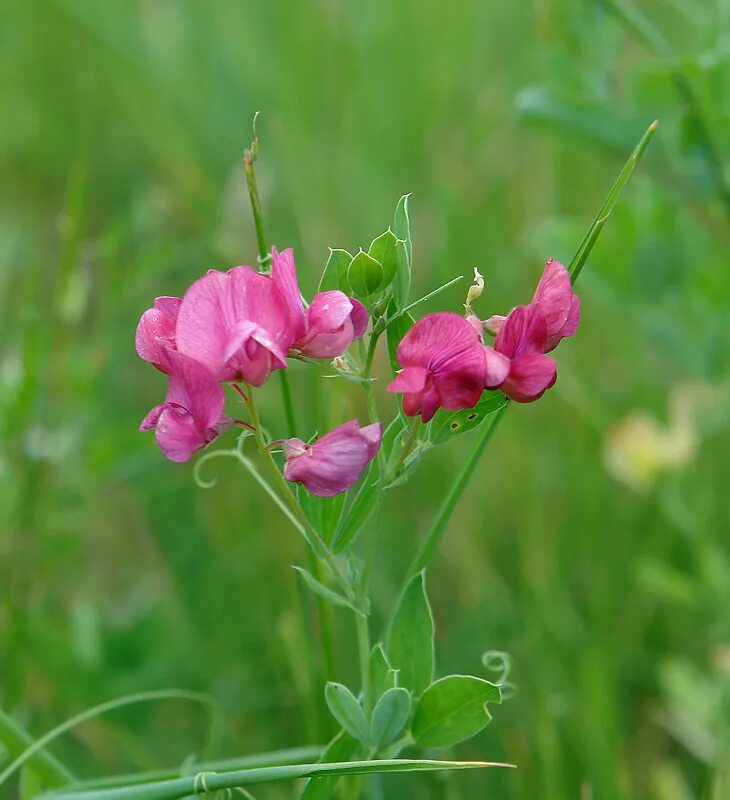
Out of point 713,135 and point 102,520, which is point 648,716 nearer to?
point 713,135

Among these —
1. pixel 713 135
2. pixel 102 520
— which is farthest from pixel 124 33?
pixel 713 135

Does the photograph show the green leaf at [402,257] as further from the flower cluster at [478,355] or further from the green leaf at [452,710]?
the green leaf at [452,710]

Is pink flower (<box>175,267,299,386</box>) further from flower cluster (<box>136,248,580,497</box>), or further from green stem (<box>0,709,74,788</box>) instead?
green stem (<box>0,709,74,788</box>)

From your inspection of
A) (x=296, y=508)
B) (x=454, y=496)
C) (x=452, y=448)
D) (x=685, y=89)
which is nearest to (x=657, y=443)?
(x=452, y=448)

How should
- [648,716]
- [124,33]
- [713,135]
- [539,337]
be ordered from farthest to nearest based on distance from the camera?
[124,33], [648,716], [713,135], [539,337]

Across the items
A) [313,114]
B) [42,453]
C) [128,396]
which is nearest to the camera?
[42,453]
